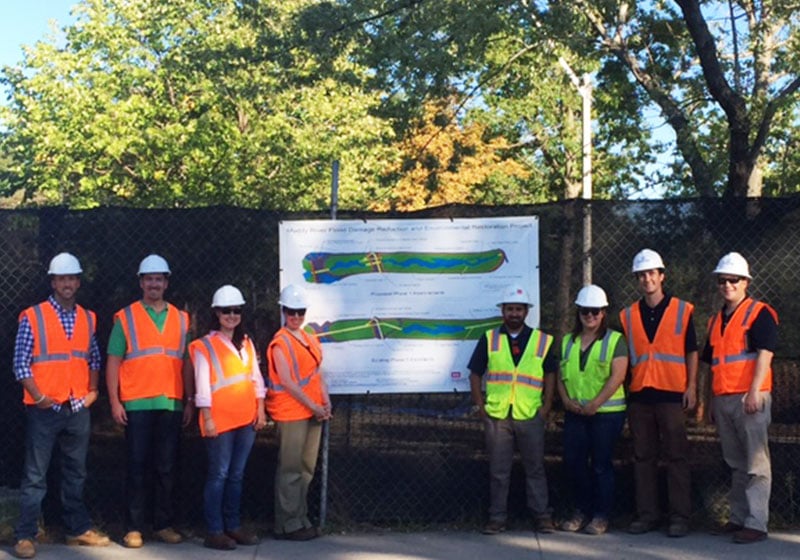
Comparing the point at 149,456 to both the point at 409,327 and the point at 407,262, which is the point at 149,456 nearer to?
the point at 409,327

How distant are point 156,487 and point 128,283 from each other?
151 centimetres

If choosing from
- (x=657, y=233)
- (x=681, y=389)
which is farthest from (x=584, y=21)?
(x=681, y=389)

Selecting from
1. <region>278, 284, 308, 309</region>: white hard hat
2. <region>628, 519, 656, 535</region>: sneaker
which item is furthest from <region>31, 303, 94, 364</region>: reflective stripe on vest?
<region>628, 519, 656, 535</region>: sneaker

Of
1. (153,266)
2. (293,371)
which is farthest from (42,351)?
(293,371)

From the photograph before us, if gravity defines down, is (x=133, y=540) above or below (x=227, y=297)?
below

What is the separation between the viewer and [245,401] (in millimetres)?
7477

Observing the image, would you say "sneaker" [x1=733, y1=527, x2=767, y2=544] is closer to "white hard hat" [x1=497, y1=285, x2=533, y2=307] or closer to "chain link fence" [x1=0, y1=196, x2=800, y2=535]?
"chain link fence" [x1=0, y1=196, x2=800, y2=535]

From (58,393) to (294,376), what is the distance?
1599 mm

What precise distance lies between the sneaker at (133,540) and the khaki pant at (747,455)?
4145 millimetres

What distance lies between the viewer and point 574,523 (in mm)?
7836

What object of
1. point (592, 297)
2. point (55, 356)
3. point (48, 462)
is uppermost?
point (592, 297)

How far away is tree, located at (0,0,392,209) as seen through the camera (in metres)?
24.0

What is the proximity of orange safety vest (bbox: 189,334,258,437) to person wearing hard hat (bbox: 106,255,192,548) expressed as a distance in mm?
202

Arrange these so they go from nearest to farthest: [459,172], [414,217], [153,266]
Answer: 1. [153,266]
2. [414,217]
3. [459,172]
